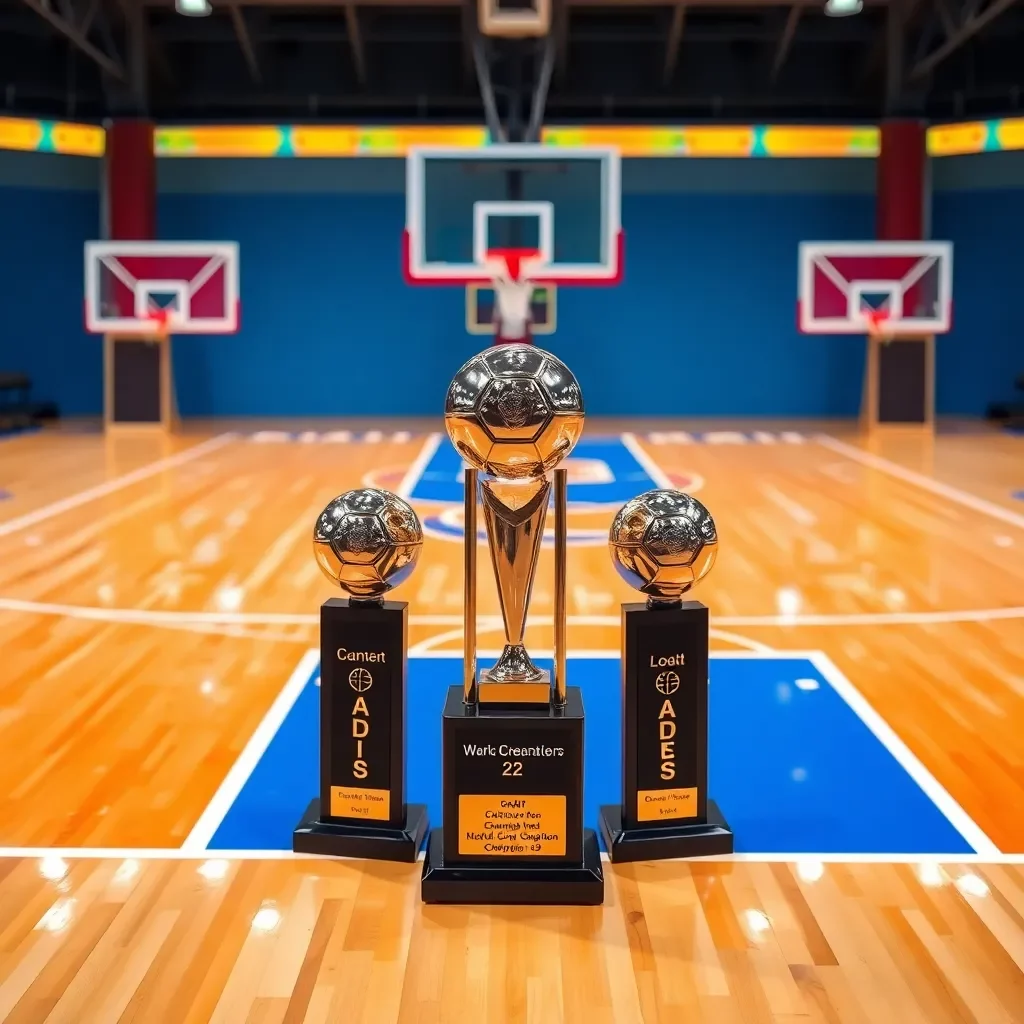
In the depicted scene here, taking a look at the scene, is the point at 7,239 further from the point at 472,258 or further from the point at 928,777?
the point at 928,777

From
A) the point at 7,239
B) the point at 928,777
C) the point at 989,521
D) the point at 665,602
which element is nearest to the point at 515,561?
the point at 665,602

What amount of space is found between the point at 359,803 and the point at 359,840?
0.09 meters

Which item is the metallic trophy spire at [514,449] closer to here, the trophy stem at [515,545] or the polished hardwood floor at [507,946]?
the trophy stem at [515,545]

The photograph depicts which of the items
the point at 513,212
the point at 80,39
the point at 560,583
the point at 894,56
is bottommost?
the point at 560,583

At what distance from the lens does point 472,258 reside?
15.3 meters

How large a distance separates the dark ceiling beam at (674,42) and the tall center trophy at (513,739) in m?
13.2

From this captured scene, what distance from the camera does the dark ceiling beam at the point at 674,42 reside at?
15.4 metres

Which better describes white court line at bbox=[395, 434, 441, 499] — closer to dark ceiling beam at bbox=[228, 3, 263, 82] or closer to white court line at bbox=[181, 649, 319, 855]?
white court line at bbox=[181, 649, 319, 855]

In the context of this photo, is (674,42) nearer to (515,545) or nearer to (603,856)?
(515,545)

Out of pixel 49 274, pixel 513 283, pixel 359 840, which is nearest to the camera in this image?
pixel 359 840

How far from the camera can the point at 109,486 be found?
10.8m

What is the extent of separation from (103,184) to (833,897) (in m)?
15.8

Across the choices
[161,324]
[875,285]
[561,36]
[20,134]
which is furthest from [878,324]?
[20,134]

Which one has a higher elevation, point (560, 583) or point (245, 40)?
point (245, 40)
